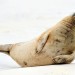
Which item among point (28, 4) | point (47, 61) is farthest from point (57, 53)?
point (28, 4)

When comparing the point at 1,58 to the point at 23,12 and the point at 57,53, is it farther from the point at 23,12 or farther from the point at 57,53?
the point at 23,12

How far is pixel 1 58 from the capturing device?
7.38 m

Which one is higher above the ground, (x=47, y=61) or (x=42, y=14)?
(x=47, y=61)

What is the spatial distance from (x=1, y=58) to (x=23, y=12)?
205 inches

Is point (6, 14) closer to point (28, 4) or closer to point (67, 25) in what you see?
point (28, 4)

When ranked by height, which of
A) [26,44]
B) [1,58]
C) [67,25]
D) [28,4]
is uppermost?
[67,25]

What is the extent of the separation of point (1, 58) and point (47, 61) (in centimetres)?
137

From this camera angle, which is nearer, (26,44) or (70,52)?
(70,52)

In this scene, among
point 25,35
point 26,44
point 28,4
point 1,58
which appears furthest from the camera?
point 28,4

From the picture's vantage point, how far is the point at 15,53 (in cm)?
679

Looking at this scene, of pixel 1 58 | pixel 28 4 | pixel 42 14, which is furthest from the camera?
pixel 28 4

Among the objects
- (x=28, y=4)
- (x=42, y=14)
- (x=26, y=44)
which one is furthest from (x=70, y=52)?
(x=28, y=4)

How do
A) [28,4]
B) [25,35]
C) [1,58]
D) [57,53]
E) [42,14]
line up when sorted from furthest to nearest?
[28,4] → [42,14] → [25,35] → [1,58] → [57,53]

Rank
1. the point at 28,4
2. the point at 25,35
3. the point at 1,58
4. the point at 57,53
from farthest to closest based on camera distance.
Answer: the point at 28,4
the point at 25,35
the point at 1,58
the point at 57,53
